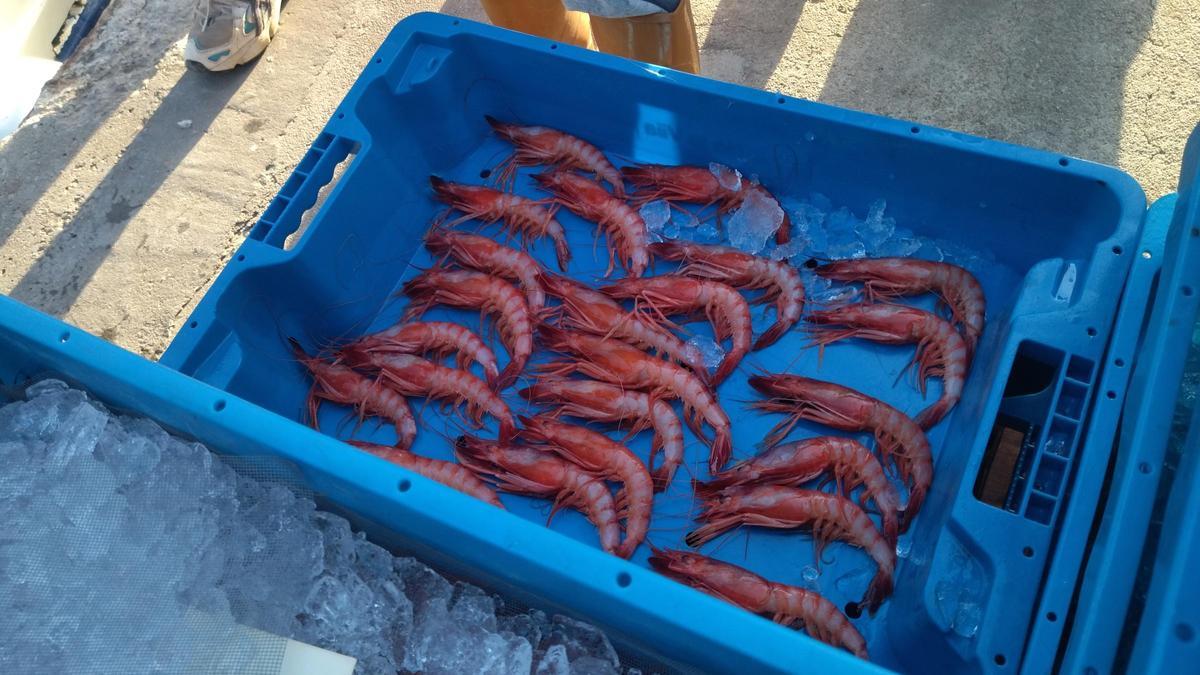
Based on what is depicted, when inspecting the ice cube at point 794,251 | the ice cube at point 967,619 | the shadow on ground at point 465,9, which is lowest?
the ice cube at point 967,619

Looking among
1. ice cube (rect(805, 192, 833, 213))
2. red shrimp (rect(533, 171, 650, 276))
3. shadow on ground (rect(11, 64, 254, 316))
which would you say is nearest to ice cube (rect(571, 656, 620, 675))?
red shrimp (rect(533, 171, 650, 276))

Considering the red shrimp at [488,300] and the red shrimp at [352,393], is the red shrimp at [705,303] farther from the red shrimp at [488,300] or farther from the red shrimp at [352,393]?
the red shrimp at [352,393]

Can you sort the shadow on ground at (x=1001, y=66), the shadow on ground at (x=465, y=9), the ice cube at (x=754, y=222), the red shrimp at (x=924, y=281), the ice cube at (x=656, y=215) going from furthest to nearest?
the shadow on ground at (x=465, y=9)
the shadow on ground at (x=1001, y=66)
the ice cube at (x=656, y=215)
the ice cube at (x=754, y=222)
the red shrimp at (x=924, y=281)

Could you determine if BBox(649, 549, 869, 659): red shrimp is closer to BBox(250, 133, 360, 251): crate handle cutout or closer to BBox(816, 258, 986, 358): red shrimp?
BBox(816, 258, 986, 358): red shrimp

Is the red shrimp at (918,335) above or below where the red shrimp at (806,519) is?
above

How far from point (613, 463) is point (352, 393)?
78 cm

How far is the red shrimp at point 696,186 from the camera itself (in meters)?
2.59

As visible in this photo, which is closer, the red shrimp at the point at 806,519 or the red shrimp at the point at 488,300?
the red shrimp at the point at 806,519

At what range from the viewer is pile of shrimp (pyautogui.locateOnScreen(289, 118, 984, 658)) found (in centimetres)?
210

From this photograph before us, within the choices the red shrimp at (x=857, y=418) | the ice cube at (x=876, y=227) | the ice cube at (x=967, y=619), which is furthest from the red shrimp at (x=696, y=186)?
the ice cube at (x=967, y=619)

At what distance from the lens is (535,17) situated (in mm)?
3211

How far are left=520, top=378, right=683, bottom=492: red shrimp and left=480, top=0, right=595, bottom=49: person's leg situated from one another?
1.52 meters

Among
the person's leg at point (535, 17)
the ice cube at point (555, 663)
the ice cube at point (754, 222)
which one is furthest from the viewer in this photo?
the person's leg at point (535, 17)

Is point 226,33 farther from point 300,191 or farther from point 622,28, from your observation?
point 622,28
